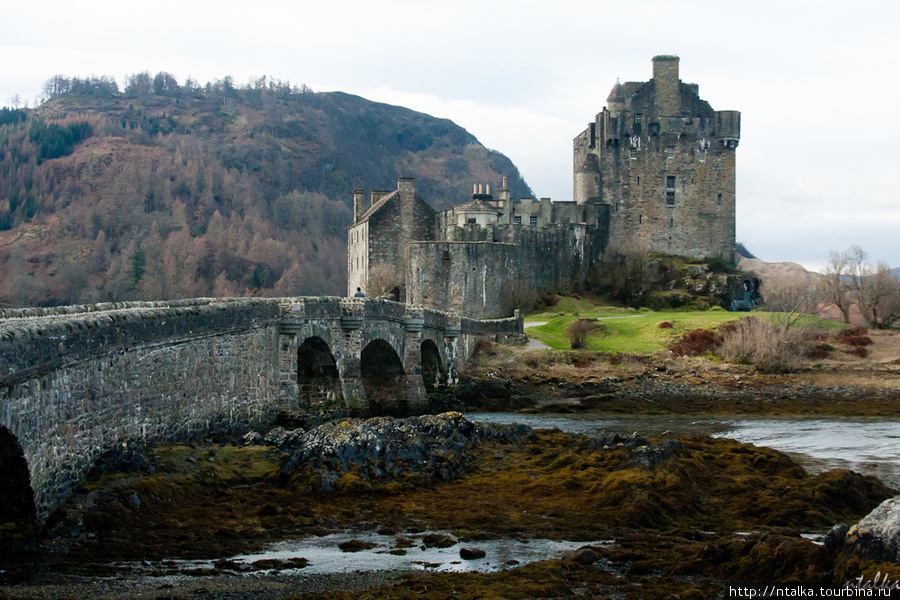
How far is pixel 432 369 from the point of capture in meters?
39.7

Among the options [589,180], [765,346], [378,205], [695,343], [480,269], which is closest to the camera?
[765,346]

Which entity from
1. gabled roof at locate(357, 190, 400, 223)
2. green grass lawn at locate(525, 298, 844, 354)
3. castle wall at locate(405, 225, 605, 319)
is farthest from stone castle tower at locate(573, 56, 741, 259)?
gabled roof at locate(357, 190, 400, 223)

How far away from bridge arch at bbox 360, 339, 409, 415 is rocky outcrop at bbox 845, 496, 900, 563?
21618 mm

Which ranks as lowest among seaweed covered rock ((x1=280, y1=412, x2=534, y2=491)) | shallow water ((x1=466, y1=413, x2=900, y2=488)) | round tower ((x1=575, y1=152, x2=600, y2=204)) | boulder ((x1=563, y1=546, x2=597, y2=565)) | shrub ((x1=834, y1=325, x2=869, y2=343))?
shallow water ((x1=466, y1=413, x2=900, y2=488))

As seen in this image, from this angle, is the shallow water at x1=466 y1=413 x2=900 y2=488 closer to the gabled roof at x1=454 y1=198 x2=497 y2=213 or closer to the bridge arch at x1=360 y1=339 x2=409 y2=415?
the bridge arch at x1=360 y1=339 x2=409 y2=415

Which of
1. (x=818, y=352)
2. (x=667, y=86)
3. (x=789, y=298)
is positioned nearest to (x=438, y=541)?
(x=818, y=352)

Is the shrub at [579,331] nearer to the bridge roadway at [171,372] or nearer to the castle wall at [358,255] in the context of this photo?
the bridge roadway at [171,372]

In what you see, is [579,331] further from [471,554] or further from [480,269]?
[471,554]

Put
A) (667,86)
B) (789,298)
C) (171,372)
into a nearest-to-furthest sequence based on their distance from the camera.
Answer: (171,372) < (789,298) < (667,86)

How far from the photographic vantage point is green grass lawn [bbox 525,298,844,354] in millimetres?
47188

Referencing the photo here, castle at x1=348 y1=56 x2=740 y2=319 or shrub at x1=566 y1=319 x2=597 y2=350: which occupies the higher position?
castle at x1=348 y1=56 x2=740 y2=319

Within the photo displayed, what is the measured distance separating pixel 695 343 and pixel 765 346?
11.8ft

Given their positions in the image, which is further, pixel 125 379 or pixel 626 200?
pixel 626 200

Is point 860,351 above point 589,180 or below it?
below
